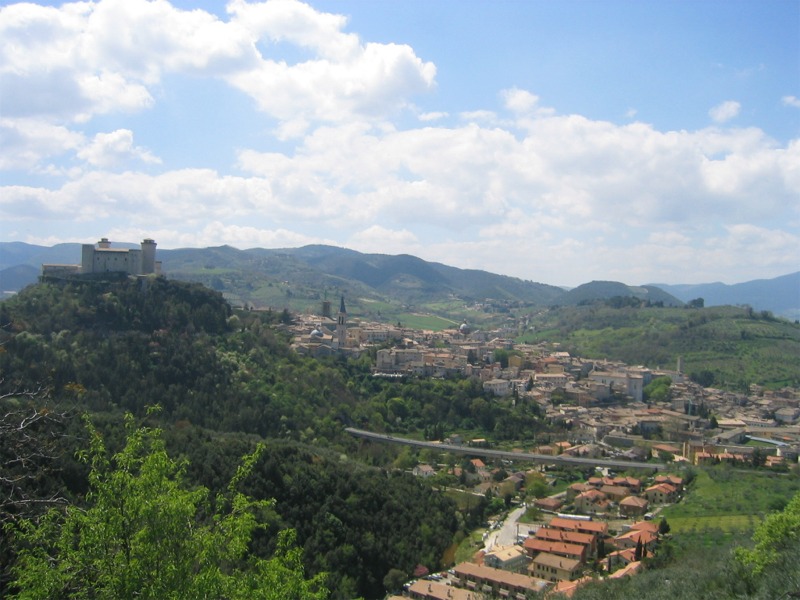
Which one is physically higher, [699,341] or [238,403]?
[699,341]

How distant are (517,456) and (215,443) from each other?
1819 cm

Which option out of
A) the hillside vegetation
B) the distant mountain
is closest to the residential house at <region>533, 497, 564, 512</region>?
the hillside vegetation

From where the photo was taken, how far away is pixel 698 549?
66.2ft

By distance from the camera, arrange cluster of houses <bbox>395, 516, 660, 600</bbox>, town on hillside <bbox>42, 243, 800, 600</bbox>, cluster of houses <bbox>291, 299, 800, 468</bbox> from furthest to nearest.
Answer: cluster of houses <bbox>291, 299, 800, 468</bbox> < town on hillside <bbox>42, 243, 800, 600</bbox> < cluster of houses <bbox>395, 516, 660, 600</bbox>

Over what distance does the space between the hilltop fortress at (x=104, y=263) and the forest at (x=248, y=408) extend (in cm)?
312

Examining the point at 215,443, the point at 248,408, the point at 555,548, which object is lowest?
the point at 555,548

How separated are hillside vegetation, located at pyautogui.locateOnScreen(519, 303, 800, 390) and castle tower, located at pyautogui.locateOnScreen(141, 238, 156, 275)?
48.5 m

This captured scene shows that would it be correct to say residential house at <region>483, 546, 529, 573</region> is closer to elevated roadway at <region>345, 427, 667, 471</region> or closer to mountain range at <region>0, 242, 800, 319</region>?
elevated roadway at <region>345, 427, 667, 471</region>

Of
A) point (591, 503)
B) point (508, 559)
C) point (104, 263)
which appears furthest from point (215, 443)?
point (104, 263)

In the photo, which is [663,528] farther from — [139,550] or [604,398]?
[604,398]

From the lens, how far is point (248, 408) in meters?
35.8

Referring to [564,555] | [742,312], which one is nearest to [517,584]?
[564,555]

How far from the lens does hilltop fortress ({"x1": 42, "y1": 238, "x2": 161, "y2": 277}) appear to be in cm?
4769

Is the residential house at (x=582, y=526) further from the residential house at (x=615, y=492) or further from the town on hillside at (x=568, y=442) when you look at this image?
the residential house at (x=615, y=492)
